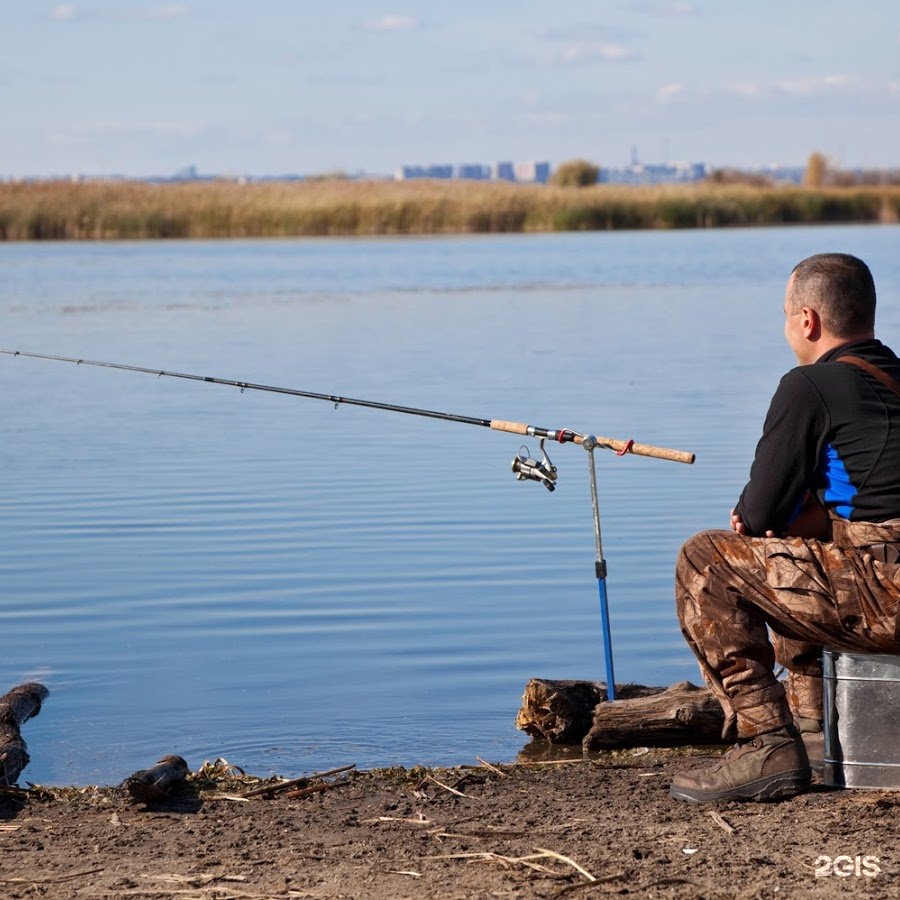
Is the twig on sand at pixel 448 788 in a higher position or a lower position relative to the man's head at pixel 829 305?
lower

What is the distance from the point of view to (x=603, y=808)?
4664 mm

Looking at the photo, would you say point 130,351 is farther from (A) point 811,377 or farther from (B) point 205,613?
(A) point 811,377

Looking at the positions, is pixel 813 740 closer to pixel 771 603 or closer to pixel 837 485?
pixel 771 603

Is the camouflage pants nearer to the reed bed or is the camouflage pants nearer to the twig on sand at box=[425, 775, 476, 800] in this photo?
the twig on sand at box=[425, 775, 476, 800]

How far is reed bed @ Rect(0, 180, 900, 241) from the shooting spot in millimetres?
45656

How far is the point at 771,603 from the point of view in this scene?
4516 mm

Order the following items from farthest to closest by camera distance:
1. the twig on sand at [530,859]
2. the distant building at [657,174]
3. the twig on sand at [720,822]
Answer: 1. the distant building at [657,174]
2. the twig on sand at [720,822]
3. the twig on sand at [530,859]

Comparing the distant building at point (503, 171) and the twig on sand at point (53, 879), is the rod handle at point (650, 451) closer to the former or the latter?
the twig on sand at point (53, 879)

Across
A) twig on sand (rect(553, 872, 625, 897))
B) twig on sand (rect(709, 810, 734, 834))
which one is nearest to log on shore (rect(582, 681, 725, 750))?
twig on sand (rect(709, 810, 734, 834))

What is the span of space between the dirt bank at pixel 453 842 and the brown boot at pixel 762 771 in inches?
1.7

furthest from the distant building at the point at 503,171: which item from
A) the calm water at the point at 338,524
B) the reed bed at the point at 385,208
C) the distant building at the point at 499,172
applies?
the calm water at the point at 338,524

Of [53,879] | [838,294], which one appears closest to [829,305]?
[838,294]

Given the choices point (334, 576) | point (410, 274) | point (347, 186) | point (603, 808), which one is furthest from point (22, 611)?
point (347, 186)
